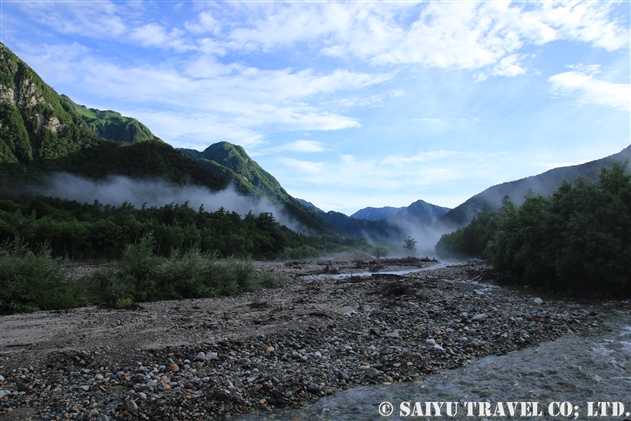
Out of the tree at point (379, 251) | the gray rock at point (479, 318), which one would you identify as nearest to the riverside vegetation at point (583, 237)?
the gray rock at point (479, 318)

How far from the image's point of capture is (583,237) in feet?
66.5

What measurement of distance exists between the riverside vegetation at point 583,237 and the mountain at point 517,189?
170ft

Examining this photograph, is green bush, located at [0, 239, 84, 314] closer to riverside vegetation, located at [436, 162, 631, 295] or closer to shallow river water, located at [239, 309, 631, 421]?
shallow river water, located at [239, 309, 631, 421]

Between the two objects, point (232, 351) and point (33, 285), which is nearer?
point (232, 351)

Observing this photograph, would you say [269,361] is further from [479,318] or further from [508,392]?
[479,318]

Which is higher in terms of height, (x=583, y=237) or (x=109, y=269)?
(x=583, y=237)

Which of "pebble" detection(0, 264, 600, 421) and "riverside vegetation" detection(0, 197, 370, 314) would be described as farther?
"riverside vegetation" detection(0, 197, 370, 314)

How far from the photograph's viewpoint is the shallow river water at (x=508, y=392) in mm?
7062

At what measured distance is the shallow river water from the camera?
23.2 feet

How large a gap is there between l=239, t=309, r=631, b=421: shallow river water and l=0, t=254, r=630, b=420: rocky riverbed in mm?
387

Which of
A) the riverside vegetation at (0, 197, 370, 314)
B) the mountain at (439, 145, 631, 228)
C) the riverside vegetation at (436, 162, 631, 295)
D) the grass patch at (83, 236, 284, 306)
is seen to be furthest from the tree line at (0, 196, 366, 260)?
the mountain at (439, 145, 631, 228)

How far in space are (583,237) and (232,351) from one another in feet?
65.4

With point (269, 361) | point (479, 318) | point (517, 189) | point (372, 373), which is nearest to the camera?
point (372, 373)

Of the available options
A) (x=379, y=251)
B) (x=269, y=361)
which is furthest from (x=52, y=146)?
(x=269, y=361)
